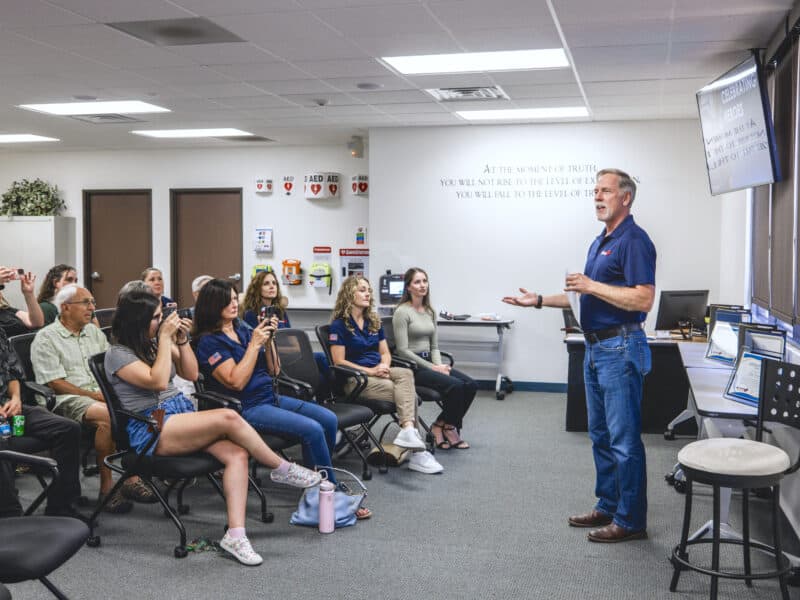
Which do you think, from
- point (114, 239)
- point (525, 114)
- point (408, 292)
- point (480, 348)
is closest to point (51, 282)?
point (408, 292)

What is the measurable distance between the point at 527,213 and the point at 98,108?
4.26 m

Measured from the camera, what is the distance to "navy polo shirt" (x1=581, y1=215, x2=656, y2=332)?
3652mm

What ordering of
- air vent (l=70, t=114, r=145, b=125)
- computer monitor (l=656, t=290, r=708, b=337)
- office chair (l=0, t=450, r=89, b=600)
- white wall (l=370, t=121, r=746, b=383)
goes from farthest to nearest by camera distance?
air vent (l=70, t=114, r=145, b=125), white wall (l=370, t=121, r=746, b=383), computer monitor (l=656, t=290, r=708, b=337), office chair (l=0, t=450, r=89, b=600)

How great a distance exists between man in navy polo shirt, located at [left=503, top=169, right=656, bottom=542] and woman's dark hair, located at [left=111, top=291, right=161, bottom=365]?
6.53ft

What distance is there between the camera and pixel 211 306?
4.16m

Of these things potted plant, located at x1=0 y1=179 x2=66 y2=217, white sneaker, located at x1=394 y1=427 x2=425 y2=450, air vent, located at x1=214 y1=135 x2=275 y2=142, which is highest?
air vent, located at x1=214 y1=135 x2=275 y2=142

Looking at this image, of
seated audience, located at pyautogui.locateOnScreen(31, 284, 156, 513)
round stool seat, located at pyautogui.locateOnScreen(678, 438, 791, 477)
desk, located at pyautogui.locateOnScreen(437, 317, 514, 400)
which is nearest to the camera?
round stool seat, located at pyautogui.locateOnScreen(678, 438, 791, 477)

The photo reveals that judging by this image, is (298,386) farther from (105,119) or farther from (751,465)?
(105,119)

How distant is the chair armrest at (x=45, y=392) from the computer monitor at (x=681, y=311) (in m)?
4.50

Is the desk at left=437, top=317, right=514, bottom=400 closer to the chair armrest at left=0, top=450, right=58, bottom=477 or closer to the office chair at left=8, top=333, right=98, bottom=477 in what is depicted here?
the office chair at left=8, top=333, right=98, bottom=477

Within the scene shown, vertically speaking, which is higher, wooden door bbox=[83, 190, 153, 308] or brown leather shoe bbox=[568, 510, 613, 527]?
wooden door bbox=[83, 190, 153, 308]

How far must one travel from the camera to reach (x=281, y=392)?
4895 millimetres

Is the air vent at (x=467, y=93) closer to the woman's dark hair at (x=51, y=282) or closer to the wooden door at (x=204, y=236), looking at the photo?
the woman's dark hair at (x=51, y=282)

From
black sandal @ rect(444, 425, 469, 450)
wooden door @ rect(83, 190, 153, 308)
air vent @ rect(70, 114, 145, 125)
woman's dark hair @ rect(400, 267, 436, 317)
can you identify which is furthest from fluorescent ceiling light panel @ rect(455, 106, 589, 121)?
wooden door @ rect(83, 190, 153, 308)
